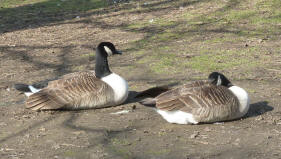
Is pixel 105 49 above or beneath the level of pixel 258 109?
above

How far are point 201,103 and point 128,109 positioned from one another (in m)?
1.34

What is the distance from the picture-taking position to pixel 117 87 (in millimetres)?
6773

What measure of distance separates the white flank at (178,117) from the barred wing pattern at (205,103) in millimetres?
60

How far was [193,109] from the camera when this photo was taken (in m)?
5.73

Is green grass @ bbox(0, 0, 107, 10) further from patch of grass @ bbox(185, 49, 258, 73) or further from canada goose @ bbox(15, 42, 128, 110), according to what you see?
canada goose @ bbox(15, 42, 128, 110)

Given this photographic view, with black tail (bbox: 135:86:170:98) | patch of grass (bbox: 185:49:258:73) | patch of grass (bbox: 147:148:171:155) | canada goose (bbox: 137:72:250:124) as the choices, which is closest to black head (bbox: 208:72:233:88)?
canada goose (bbox: 137:72:250:124)

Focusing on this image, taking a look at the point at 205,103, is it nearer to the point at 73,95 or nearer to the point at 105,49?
the point at 73,95

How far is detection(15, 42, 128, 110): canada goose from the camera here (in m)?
6.59

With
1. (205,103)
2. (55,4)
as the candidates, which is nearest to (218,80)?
(205,103)

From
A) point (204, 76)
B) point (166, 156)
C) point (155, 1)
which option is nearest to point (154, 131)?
point (166, 156)

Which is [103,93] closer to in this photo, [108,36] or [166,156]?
[166,156]

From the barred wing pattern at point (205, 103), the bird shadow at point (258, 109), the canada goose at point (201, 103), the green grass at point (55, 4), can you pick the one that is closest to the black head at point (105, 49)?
the canada goose at point (201, 103)

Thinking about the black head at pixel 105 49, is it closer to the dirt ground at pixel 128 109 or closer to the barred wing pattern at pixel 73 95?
the barred wing pattern at pixel 73 95

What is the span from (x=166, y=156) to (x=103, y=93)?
1.95 metres
